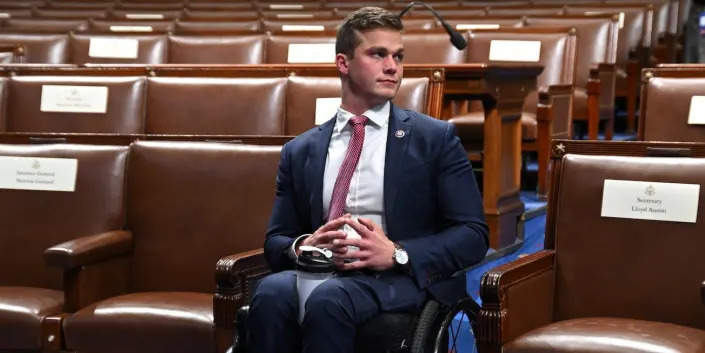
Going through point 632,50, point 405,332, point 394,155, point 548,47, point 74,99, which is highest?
point 632,50

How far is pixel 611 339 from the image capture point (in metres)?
2.11

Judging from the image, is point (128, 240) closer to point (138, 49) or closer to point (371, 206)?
point (371, 206)

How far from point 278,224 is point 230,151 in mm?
511

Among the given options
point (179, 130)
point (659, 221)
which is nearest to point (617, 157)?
point (659, 221)

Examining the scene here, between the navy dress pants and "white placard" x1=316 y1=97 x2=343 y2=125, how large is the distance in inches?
45.4

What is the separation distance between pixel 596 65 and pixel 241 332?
3614 millimetres

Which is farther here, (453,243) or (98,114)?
(98,114)

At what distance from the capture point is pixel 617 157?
245 centimetres

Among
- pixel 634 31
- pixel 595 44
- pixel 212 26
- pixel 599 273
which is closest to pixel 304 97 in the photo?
pixel 599 273

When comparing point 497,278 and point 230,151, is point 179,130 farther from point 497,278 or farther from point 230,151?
point 497,278


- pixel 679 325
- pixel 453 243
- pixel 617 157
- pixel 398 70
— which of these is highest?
pixel 398 70

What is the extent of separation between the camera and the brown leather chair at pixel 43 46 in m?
5.38

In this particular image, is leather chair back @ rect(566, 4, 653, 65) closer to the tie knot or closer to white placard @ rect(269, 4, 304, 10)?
white placard @ rect(269, 4, 304, 10)

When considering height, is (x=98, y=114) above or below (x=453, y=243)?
above
